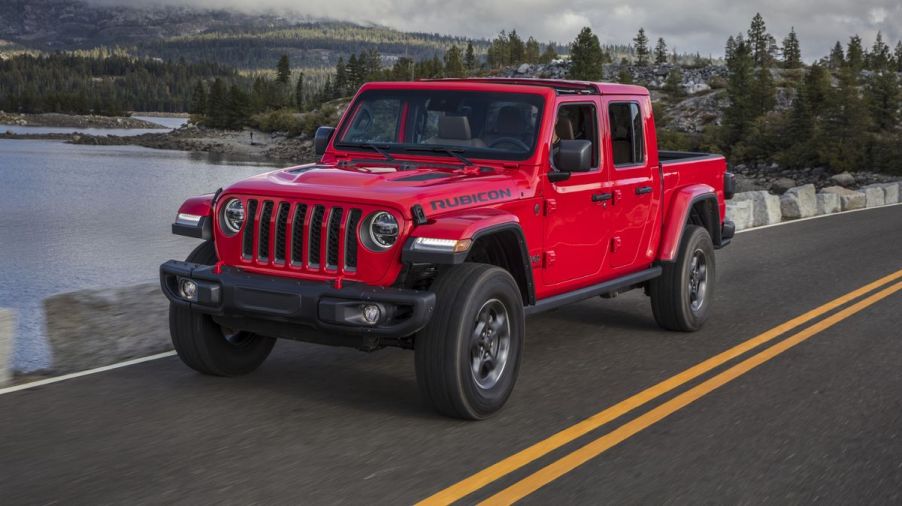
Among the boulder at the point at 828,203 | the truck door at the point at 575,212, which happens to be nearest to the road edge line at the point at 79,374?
the truck door at the point at 575,212

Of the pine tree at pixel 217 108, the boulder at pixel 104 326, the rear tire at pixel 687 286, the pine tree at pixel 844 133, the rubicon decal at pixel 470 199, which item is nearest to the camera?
the rubicon decal at pixel 470 199

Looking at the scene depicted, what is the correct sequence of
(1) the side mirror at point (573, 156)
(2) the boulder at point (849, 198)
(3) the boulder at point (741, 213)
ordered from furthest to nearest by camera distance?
(2) the boulder at point (849, 198) < (3) the boulder at point (741, 213) < (1) the side mirror at point (573, 156)

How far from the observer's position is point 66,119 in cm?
19462

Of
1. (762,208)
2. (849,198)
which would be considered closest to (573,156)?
(762,208)

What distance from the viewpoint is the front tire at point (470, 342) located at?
17.7 ft

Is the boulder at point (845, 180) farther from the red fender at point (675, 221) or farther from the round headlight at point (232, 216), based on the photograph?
the round headlight at point (232, 216)

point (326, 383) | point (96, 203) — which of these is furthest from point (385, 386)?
point (96, 203)

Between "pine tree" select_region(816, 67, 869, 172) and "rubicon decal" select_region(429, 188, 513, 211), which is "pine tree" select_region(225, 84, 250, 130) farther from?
"rubicon decal" select_region(429, 188, 513, 211)

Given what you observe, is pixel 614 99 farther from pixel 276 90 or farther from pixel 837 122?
pixel 276 90

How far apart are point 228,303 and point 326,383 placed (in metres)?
1.09

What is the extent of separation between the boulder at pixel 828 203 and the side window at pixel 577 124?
667 inches

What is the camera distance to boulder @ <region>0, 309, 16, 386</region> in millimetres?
6441

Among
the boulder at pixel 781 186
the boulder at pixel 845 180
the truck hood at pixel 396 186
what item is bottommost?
the boulder at pixel 781 186

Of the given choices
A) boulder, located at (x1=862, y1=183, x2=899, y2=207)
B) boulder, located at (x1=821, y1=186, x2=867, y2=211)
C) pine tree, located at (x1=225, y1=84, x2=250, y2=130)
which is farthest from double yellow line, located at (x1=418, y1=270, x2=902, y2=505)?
pine tree, located at (x1=225, y1=84, x2=250, y2=130)
